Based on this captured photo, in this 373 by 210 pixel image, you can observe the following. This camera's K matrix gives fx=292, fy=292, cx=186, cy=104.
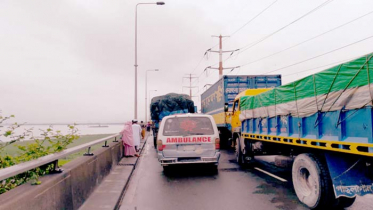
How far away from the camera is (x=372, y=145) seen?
3592mm

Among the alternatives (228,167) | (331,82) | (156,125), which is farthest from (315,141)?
(156,125)

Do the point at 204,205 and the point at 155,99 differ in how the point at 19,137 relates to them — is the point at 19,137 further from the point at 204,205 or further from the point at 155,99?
the point at 155,99

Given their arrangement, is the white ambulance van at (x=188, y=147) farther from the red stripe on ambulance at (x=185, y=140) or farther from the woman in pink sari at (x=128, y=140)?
the woman in pink sari at (x=128, y=140)

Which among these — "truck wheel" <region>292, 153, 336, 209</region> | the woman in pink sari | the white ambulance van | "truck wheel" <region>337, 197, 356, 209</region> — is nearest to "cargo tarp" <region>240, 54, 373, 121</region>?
"truck wheel" <region>292, 153, 336, 209</region>

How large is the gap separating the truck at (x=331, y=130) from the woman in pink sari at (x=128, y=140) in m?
6.95

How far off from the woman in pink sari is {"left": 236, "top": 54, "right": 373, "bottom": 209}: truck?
22.8 ft

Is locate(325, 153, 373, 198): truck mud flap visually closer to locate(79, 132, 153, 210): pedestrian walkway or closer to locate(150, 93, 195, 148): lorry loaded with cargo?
locate(79, 132, 153, 210): pedestrian walkway

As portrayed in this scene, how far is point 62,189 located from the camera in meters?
4.23

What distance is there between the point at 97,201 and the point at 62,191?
4.69ft

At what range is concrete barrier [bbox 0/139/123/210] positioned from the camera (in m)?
3.11

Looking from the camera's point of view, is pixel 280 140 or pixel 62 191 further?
pixel 280 140

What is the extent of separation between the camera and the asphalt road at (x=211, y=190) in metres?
5.63

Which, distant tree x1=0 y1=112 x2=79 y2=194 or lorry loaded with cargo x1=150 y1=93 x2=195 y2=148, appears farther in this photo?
lorry loaded with cargo x1=150 y1=93 x2=195 y2=148

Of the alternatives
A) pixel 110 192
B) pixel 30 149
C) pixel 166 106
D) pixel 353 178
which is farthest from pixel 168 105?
pixel 353 178
